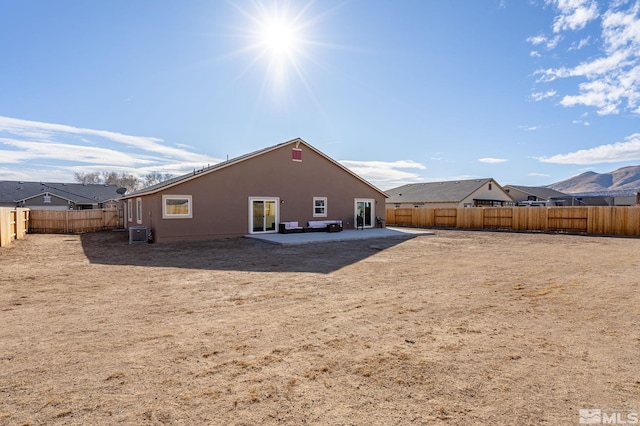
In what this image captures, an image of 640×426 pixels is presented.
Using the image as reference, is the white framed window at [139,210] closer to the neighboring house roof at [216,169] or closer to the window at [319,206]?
the neighboring house roof at [216,169]

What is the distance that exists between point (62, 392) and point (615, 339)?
6.20 meters

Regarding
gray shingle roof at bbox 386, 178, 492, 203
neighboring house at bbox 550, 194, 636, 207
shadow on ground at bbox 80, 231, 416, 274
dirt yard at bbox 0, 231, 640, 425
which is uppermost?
gray shingle roof at bbox 386, 178, 492, 203

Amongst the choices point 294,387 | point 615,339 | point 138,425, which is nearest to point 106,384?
point 138,425

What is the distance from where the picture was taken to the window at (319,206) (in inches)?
795

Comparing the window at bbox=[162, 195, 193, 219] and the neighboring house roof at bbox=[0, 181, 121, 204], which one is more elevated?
the neighboring house roof at bbox=[0, 181, 121, 204]

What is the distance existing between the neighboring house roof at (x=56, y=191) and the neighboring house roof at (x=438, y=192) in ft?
114

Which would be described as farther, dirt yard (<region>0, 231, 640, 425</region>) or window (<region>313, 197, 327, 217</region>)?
window (<region>313, 197, 327, 217</region>)

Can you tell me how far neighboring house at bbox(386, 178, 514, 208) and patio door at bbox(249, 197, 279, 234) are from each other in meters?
18.5

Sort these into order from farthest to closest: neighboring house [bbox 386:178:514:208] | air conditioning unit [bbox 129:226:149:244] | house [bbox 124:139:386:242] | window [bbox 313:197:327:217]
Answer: neighboring house [bbox 386:178:514:208] → window [bbox 313:197:327:217] → house [bbox 124:139:386:242] → air conditioning unit [bbox 129:226:149:244]

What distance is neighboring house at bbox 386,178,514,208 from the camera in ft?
116

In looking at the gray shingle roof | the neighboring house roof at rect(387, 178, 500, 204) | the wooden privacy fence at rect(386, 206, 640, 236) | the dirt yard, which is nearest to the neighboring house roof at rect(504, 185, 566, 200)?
the neighboring house roof at rect(387, 178, 500, 204)

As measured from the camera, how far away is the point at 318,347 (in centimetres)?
408

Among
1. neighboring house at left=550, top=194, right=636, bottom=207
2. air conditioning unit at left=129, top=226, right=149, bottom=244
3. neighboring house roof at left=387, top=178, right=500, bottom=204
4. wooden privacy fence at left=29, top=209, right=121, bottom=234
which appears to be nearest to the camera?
air conditioning unit at left=129, top=226, right=149, bottom=244

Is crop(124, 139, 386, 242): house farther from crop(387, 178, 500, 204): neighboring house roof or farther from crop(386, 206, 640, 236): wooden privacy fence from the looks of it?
crop(387, 178, 500, 204): neighboring house roof
